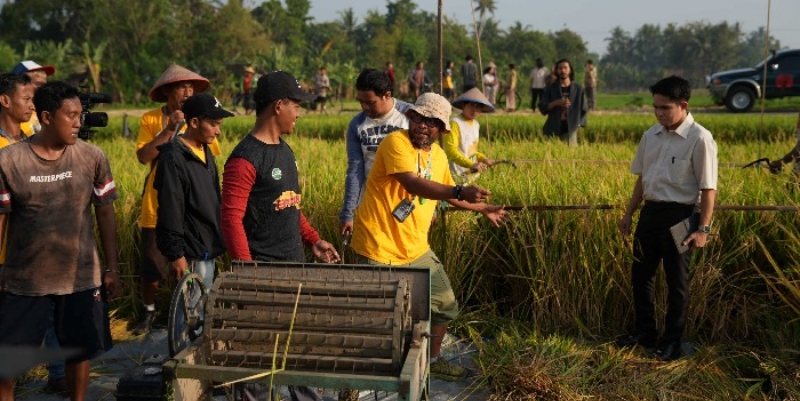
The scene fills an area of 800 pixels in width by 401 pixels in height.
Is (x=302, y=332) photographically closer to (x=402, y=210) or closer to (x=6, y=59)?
(x=402, y=210)

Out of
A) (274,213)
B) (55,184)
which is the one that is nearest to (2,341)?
(55,184)

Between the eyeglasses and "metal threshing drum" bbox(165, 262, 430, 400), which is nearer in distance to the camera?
"metal threshing drum" bbox(165, 262, 430, 400)

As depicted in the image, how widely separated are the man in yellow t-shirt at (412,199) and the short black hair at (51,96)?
1.32 m

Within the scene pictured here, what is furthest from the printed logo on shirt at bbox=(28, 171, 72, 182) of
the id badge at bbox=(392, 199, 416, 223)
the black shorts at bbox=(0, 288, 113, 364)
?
the id badge at bbox=(392, 199, 416, 223)

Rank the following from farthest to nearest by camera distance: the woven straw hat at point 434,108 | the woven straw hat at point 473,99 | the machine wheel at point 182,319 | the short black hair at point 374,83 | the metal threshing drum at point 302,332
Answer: the woven straw hat at point 473,99 → the short black hair at point 374,83 → the woven straw hat at point 434,108 → the machine wheel at point 182,319 → the metal threshing drum at point 302,332

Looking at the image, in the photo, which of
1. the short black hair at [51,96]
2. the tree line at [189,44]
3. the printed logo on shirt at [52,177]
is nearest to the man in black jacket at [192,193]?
the printed logo on shirt at [52,177]

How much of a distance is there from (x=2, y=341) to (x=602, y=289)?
3149mm

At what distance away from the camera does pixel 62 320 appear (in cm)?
313

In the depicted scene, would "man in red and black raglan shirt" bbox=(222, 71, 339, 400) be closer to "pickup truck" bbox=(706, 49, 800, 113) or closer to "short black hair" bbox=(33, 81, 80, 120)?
"short black hair" bbox=(33, 81, 80, 120)

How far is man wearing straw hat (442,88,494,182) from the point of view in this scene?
5.66m

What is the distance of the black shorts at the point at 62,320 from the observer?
304 cm

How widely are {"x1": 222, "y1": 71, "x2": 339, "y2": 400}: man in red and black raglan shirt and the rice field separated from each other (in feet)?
4.36

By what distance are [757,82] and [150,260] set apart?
19636 millimetres

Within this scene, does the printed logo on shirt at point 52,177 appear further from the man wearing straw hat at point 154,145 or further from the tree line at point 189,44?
the tree line at point 189,44
